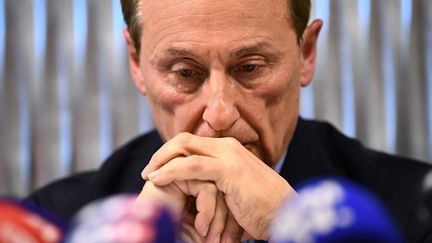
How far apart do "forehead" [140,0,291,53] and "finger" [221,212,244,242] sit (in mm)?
369

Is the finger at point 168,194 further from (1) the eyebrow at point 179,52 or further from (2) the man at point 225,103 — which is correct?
(1) the eyebrow at point 179,52

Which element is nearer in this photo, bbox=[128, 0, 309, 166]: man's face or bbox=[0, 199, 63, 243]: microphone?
bbox=[0, 199, 63, 243]: microphone

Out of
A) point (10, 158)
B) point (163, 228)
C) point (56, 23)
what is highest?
point (56, 23)

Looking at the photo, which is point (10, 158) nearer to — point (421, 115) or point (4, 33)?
point (4, 33)

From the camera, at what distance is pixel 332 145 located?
190cm

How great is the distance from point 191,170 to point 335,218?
0.60 meters

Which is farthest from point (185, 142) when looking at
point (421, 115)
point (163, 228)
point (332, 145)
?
point (421, 115)

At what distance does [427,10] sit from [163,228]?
1.92 metres

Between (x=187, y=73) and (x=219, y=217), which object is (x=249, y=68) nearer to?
(x=187, y=73)

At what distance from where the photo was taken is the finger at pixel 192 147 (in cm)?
125

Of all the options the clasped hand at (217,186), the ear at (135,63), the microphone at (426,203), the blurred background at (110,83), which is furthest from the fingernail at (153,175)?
the blurred background at (110,83)

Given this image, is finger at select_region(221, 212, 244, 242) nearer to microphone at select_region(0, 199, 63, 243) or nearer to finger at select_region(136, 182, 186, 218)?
finger at select_region(136, 182, 186, 218)

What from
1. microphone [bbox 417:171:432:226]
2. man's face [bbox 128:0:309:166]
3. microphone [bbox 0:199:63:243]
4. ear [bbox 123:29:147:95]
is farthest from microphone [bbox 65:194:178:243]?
microphone [bbox 417:171:432:226]

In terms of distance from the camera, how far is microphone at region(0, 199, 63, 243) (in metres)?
0.68
